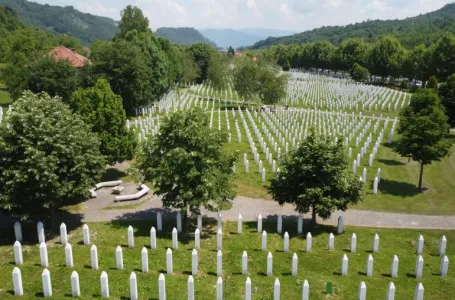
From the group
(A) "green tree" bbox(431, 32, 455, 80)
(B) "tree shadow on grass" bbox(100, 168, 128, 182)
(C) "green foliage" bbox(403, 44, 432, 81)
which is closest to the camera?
(B) "tree shadow on grass" bbox(100, 168, 128, 182)

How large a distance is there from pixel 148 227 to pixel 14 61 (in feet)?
117

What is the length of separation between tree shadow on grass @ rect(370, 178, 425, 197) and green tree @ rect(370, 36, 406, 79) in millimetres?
65660

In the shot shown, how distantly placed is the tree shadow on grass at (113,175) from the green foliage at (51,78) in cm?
986

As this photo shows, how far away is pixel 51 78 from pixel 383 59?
7511cm

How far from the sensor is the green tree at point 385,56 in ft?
278

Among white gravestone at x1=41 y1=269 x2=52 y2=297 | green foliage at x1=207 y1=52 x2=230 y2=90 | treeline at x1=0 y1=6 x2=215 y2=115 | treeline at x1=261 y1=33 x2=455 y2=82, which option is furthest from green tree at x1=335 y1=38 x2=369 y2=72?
white gravestone at x1=41 y1=269 x2=52 y2=297

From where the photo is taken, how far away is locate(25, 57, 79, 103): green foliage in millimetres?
31906

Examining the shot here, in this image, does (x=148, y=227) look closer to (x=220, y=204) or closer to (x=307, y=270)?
(x=220, y=204)

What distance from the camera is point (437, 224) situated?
18.7 metres

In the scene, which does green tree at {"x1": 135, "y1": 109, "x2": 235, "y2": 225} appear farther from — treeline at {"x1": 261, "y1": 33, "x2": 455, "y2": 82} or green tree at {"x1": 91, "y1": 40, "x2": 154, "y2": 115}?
treeline at {"x1": 261, "y1": 33, "x2": 455, "y2": 82}

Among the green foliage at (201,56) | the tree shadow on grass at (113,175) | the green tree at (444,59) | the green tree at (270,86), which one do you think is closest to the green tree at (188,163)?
Answer: the tree shadow on grass at (113,175)

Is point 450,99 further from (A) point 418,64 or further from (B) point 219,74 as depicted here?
(A) point 418,64

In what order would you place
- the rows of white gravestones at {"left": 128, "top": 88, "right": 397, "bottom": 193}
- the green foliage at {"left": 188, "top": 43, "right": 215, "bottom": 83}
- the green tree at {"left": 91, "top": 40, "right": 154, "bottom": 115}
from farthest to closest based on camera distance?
the green foliage at {"left": 188, "top": 43, "right": 215, "bottom": 83} < the green tree at {"left": 91, "top": 40, "right": 154, "bottom": 115} < the rows of white gravestones at {"left": 128, "top": 88, "right": 397, "bottom": 193}

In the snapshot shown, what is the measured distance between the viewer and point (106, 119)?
2311 cm
